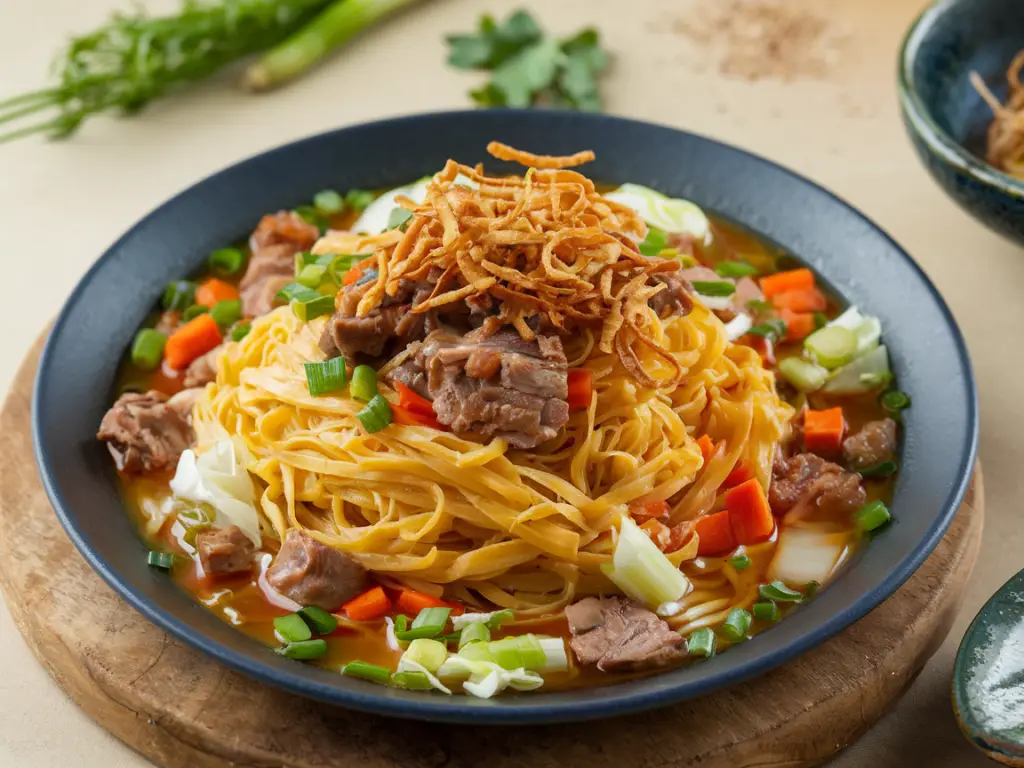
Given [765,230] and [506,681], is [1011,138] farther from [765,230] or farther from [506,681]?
[506,681]

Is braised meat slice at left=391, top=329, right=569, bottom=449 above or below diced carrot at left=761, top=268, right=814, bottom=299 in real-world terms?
above

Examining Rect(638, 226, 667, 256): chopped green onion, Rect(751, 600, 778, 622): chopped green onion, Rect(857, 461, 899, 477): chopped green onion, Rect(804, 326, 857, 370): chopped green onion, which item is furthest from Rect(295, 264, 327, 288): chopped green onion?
Rect(857, 461, 899, 477): chopped green onion

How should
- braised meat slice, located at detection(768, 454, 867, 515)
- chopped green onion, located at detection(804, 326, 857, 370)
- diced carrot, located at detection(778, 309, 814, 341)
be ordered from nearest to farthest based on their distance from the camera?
braised meat slice, located at detection(768, 454, 867, 515) → chopped green onion, located at detection(804, 326, 857, 370) → diced carrot, located at detection(778, 309, 814, 341)

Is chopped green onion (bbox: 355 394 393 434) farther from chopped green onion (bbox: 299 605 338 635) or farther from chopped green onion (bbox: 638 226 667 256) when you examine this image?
chopped green onion (bbox: 638 226 667 256)

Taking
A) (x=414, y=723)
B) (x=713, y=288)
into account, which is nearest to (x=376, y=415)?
(x=414, y=723)

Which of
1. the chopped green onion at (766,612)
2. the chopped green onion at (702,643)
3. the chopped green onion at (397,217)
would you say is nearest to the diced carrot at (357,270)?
the chopped green onion at (397,217)
